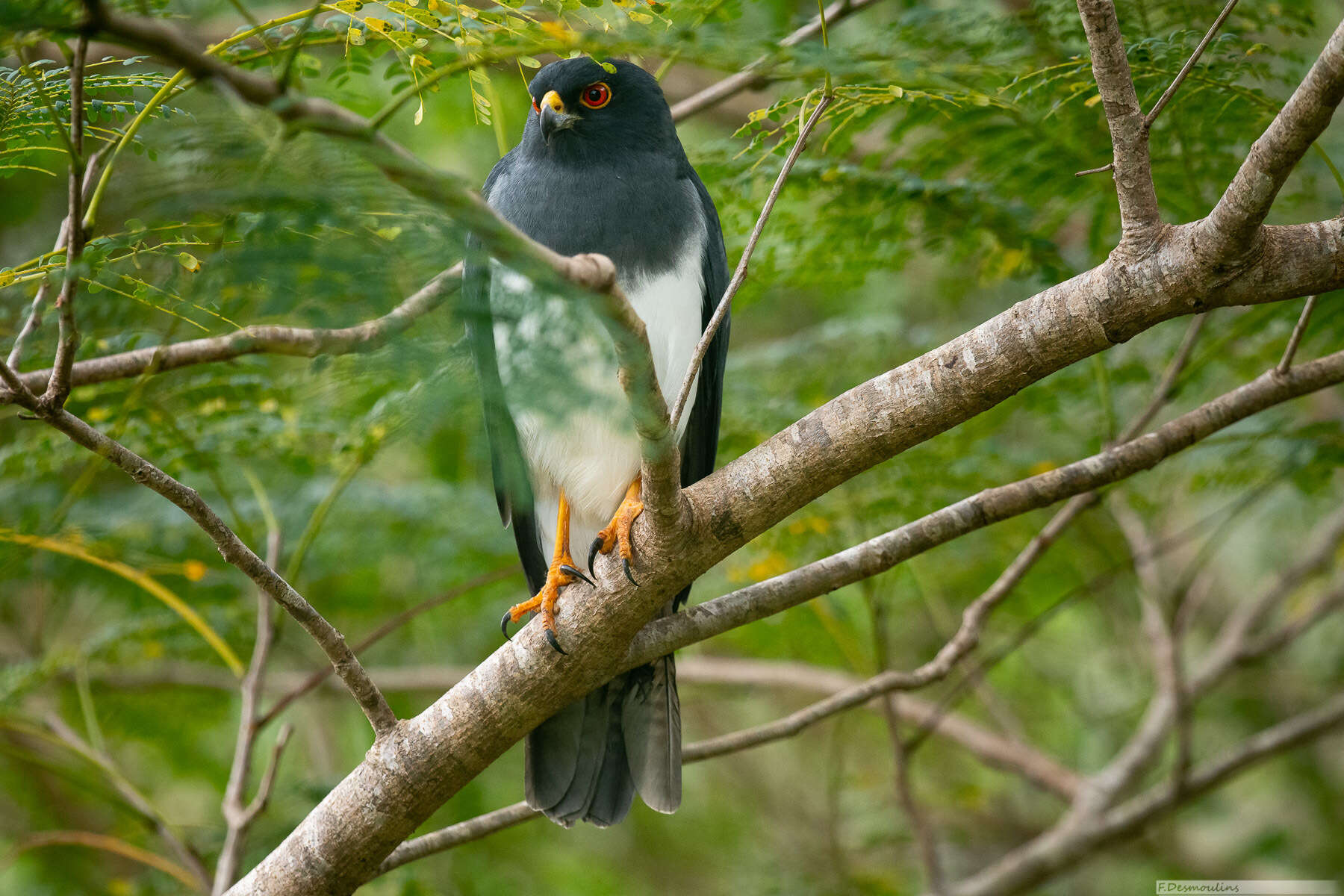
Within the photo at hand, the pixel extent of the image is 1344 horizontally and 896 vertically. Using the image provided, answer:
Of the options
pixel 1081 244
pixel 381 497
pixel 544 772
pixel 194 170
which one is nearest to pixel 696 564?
pixel 544 772

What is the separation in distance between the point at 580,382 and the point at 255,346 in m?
1.14

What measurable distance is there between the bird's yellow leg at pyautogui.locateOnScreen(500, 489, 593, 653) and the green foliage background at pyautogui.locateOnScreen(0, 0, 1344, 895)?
49cm

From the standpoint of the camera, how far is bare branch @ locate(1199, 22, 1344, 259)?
1.83 metres

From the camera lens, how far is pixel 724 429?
4.34m

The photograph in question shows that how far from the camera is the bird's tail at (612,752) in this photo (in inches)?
121

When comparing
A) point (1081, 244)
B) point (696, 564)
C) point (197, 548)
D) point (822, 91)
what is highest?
point (1081, 244)

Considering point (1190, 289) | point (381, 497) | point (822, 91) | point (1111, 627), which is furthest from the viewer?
point (1111, 627)

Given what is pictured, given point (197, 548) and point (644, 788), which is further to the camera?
point (197, 548)

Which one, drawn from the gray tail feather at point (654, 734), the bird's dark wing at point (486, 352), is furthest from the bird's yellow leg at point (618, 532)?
the gray tail feather at point (654, 734)

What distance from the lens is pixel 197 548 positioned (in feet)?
14.8

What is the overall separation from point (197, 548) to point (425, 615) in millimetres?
1438

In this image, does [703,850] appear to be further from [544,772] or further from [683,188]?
[683,188]

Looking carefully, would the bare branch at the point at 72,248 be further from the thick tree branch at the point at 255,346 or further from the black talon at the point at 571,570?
the black talon at the point at 571,570

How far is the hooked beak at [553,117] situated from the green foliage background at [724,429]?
246 mm
